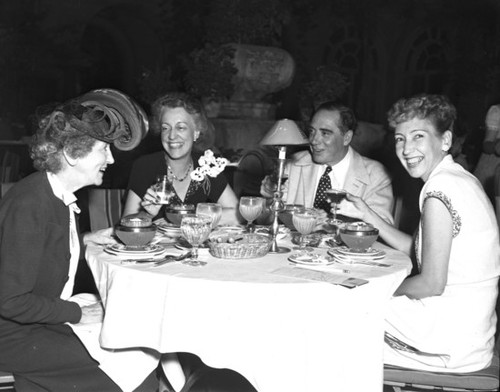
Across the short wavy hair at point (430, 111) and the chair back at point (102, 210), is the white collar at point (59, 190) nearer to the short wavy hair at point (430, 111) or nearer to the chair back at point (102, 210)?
the short wavy hair at point (430, 111)

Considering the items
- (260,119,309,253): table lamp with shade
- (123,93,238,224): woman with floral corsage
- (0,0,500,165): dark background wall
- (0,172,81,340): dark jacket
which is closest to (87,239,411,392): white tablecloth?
(0,172,81,340): dark jacket

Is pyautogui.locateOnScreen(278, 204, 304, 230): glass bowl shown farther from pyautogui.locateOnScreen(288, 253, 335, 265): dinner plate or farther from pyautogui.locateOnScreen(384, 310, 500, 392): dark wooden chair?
pyautogui.locateOnScreen(384, 310, 500, 392): dark wooden chair

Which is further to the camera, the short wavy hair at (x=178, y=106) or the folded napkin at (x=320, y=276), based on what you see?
the short wavy hair at (x=178, y=106)

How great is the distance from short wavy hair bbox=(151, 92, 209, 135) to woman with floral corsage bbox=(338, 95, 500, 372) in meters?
1.64

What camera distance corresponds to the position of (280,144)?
310 cm

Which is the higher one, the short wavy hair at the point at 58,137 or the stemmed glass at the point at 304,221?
the short wavy hair at the point at 58,137

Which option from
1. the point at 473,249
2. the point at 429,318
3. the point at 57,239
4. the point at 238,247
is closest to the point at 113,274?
the point at 57,239

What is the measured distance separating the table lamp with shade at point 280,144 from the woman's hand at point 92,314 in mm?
723

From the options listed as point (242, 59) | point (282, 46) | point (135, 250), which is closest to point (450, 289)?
point (135, 250)

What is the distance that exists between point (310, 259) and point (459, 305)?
582 millimetres

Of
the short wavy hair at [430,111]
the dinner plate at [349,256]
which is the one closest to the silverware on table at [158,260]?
the dinner plate at [349,256]

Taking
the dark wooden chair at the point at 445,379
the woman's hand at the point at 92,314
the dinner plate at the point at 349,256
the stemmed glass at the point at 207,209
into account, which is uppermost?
the stemmed glass at the point at 207,209

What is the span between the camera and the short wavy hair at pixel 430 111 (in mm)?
2792

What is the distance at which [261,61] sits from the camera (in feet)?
24.2
